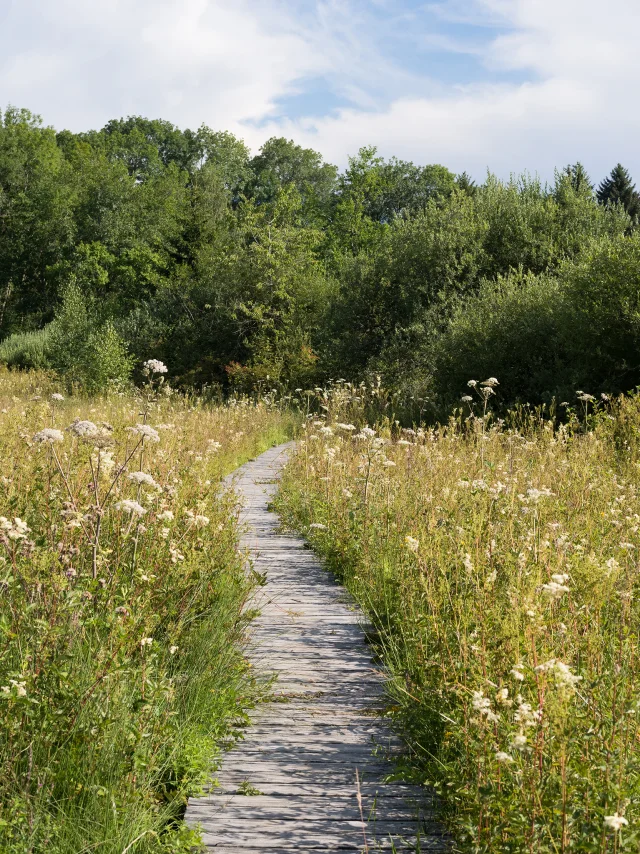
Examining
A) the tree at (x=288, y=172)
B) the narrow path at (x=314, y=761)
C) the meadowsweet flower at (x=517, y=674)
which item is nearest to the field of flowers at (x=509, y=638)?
the meadowsweet flower at (x=517, y=674)

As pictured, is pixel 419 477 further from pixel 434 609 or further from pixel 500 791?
pixel 500 791

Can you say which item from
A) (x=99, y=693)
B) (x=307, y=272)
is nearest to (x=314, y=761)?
(x=99, y=693)

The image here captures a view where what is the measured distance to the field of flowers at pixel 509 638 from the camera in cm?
226

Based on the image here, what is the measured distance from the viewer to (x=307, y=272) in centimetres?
2977

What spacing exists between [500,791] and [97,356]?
884 inches

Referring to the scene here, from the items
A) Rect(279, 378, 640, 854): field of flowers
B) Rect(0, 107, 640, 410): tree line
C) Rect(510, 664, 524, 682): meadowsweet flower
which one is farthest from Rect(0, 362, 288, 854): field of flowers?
Rect(0, 107, 640, 410): tree line

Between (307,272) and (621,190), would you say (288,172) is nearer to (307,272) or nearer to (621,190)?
(621,190)

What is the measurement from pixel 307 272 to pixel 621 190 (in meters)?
27.5

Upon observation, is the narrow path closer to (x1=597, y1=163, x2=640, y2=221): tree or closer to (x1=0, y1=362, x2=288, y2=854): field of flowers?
(x1=0, y1=362, x2=288, y2=854): field of flowers

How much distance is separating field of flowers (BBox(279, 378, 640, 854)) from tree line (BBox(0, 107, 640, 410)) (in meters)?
8.22

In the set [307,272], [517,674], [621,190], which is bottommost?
[517,674]

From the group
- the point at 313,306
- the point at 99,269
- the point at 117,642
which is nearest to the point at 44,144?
the point at 99,269

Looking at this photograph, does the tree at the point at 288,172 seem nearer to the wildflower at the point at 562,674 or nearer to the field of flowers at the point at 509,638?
Result: the field of flowers at the point at 509,638

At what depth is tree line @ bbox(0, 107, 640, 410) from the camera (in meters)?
16.0
